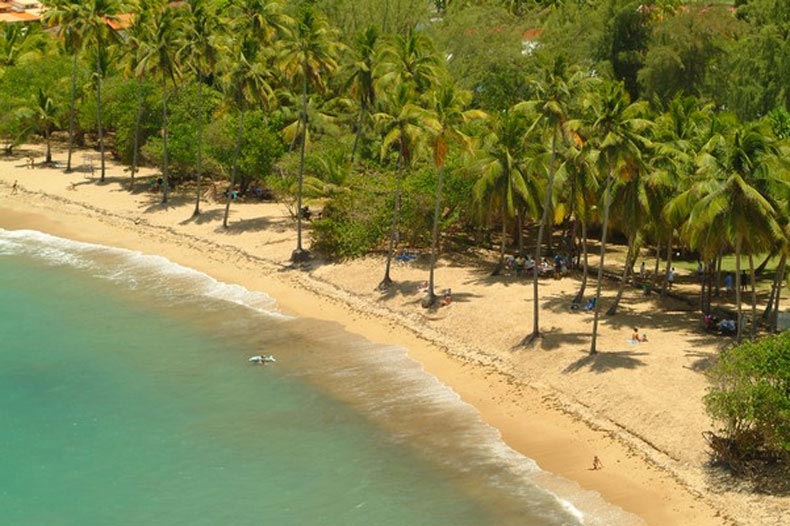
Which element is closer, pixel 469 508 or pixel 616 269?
pixel 469 508

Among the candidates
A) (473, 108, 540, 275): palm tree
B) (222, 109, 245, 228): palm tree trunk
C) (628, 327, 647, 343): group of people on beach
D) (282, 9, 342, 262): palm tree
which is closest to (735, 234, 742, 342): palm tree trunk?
(628, 327, 647, 343): group of people on beach

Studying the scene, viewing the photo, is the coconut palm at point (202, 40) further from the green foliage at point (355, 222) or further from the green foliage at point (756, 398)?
the green foliage at point (756, 398)

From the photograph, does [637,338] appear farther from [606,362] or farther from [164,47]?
[164,47]

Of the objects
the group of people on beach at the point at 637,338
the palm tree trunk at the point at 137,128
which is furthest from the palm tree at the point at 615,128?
the palm tree trunk at the point at 137,128

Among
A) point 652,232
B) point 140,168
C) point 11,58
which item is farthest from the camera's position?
point 11,58

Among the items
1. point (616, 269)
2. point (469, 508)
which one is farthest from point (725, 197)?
point (616, 269)

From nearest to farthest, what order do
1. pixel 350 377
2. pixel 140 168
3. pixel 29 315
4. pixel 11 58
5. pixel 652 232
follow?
pixel 350 377
pixel 652 232
pixel 29 315
pixel 140 168
pixel 11 58

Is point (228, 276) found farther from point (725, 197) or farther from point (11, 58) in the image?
point (11, 58)
